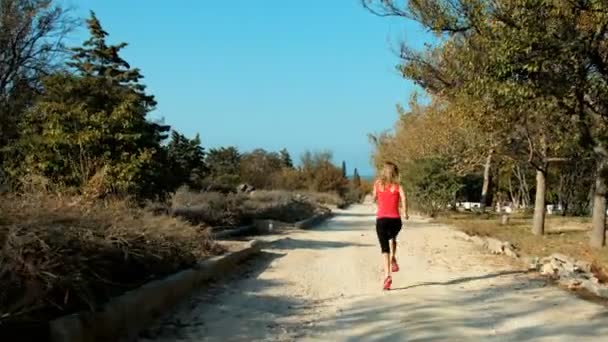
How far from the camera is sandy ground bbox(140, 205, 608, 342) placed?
25.1 feet

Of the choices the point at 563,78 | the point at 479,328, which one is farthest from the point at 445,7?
the point at 479,328

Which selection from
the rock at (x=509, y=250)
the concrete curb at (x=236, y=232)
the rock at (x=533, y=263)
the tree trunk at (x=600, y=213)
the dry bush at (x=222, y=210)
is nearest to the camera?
the rock at (x=533, y=263)

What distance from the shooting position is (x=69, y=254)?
6.89 meters

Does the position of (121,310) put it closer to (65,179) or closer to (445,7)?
(65,179)

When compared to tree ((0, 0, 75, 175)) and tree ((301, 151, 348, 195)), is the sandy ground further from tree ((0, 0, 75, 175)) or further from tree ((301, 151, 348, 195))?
tree ((301, 151, 348, 195))

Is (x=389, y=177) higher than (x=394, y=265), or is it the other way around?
(x=389, y=177)

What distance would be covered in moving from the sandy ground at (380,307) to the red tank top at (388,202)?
3.68ft

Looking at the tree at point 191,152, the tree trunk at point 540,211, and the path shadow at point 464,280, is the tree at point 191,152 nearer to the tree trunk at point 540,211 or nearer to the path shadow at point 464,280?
the tree trunk at point 540,211

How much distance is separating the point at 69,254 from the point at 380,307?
4075 millimetres

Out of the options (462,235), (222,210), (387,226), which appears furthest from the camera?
(462,235)

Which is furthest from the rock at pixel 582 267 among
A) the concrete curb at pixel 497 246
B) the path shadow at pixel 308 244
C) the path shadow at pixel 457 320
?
the path shadow at pixel 308 244

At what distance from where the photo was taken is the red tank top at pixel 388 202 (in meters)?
11.2

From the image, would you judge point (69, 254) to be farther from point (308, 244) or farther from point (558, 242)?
point (558, 242)

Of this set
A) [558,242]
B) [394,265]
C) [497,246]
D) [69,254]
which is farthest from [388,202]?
[558,242]
